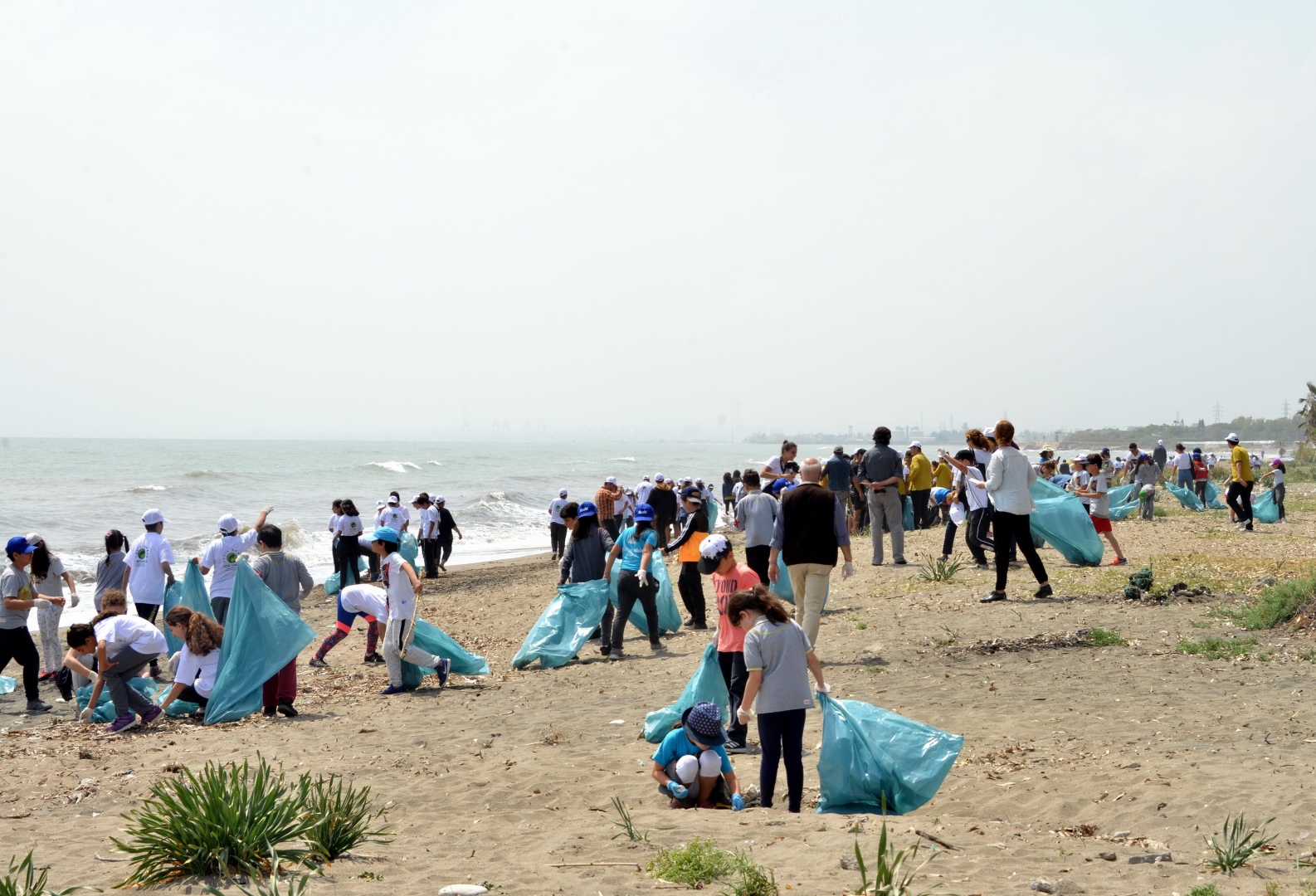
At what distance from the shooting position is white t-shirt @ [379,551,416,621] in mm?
7957

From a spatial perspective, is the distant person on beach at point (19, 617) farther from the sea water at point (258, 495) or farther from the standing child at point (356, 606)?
the sea water at point (258, 495)

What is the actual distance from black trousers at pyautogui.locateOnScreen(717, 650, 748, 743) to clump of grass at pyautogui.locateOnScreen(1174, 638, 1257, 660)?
3760 mm

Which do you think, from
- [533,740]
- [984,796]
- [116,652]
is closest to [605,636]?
[533,740]

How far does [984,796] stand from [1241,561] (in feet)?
27.3

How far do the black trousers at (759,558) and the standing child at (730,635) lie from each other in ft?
6.01

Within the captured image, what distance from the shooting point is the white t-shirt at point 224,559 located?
8.85m

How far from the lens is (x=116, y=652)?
7.02 m

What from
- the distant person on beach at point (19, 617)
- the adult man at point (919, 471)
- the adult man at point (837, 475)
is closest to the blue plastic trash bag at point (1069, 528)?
the adult man at point (837, 475)

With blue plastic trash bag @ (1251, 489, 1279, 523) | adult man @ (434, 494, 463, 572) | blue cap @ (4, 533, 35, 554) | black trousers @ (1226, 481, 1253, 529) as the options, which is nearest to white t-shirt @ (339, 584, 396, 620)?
blue cap @ (4, 533, 35, 554)

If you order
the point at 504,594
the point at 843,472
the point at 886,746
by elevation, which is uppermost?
the point at 843,472

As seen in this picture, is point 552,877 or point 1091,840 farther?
point 1091,840

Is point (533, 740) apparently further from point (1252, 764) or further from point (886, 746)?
point (1252, 764)

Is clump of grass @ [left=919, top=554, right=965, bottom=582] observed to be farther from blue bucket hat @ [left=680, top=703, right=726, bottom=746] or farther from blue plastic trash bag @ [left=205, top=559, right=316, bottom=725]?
blue plastic trash bag @ [left=205, top=559, right=316, bottom=725]

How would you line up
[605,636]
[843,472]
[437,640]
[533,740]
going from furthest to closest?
1. [843,472]
2. [605,636]
3. [437,640]
4. [533,740]
